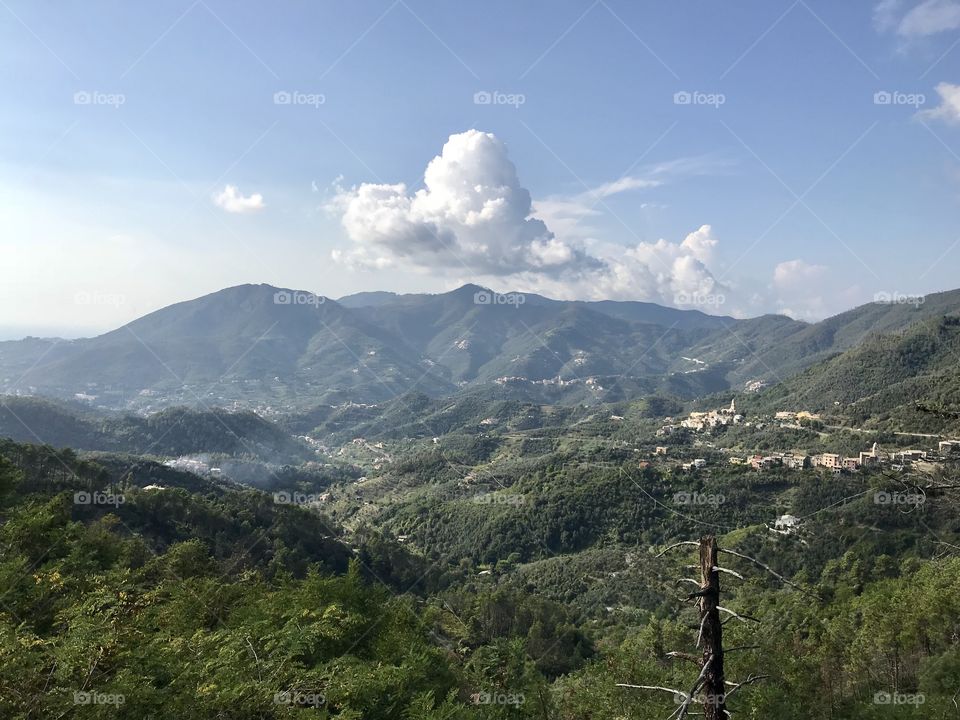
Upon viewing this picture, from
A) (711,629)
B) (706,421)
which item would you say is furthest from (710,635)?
(706,421)

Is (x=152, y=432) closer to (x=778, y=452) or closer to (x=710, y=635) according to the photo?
(x=778, y=452)

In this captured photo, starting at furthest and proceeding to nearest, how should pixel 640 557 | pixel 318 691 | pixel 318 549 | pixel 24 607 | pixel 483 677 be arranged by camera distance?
1. pixel 640 557
2. pixel 318 549
3. pixel 483 677
4. pixel 24 607
5. pixel 318 691

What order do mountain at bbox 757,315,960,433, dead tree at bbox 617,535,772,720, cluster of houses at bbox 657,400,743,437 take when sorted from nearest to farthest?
1. dead tree at bbox 617,535,772,720
2. mountain at bbox 757,315,960,433
3. cluster of houses at bbox 657,400,743,437

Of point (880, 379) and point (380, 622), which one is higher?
point (880, 379)

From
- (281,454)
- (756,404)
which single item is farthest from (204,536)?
(756,404)

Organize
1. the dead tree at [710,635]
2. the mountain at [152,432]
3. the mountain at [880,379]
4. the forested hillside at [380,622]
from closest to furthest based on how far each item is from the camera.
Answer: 1. the dead tree at [710,635]
2. the forested hillside at [380,622]
3. the mountain at [880,379]
4. the mountain at [152,432]

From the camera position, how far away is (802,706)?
56.8 ft

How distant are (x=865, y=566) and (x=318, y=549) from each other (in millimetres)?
54797

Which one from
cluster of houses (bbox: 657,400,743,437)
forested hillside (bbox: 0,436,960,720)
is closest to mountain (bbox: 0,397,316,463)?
forested hillside (bbox: 0,436,960,720)

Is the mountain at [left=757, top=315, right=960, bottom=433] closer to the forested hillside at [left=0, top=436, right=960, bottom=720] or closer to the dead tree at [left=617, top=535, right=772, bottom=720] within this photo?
the forested hillside at [left=0, top=436, right=960, bottom=720]

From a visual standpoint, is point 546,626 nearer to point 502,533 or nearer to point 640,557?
point 640,557

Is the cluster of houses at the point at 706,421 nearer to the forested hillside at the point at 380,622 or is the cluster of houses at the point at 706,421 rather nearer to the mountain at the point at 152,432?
the forested hillside at the point at 380,622

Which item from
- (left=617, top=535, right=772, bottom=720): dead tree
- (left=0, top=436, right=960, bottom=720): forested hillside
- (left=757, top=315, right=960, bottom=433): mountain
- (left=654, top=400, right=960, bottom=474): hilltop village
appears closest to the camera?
(left=617, top=535, right=772, bottom=720): dead tree

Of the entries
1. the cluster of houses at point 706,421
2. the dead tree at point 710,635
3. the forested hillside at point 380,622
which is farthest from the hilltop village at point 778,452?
the dead tree at point 710,635
